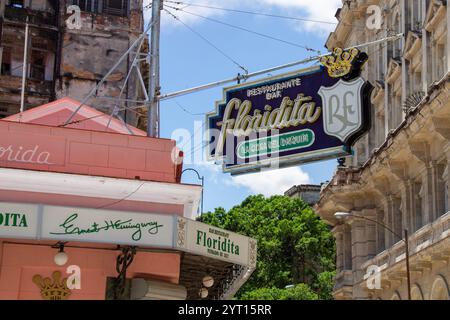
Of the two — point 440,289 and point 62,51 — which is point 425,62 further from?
point 62,51

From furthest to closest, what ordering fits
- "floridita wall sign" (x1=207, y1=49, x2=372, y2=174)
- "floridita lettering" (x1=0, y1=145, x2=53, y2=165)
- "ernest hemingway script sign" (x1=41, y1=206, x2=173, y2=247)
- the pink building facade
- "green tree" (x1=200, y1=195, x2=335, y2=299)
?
"green tree" (x1=200, y1=195, x2=335, y2=299)
"floridita wall sign" (x1=207, y1=49, x2=372, y2=174)
"floridita lettering" (x1=0, y1=145, x2=53, y2=165)
the pink building facade
"ernest hemingway script sign" (x1=41, y1=206, x2=173, y2=247)

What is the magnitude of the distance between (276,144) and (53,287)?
5304 mm

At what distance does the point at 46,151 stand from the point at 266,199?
152ft

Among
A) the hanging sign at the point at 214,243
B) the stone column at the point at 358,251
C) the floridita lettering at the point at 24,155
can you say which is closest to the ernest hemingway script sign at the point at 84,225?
the hanging sign at the point at 214,243

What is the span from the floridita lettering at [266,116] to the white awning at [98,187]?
2530mm

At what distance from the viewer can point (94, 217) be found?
16.5 m

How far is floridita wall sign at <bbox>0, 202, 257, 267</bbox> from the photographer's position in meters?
16.0

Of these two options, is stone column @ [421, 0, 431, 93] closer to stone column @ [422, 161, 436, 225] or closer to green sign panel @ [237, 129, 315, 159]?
stone column @ [422, 161, 436, 225]

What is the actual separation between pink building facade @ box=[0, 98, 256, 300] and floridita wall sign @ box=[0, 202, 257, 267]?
0.06 ft

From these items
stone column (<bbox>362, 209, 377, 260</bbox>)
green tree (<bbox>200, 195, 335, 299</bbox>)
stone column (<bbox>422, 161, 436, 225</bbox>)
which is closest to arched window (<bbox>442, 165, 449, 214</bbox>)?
stone column (<bbox>422, 161, 436, 225</bbox>)

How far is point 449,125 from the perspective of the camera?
3091cm

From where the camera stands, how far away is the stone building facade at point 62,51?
43.9 meters
